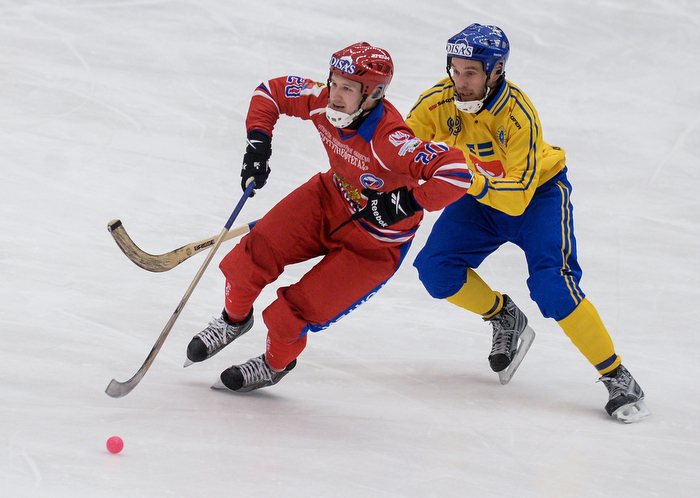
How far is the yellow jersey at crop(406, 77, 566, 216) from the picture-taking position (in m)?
3.38

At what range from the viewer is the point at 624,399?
3.47 meters

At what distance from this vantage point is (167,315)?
3975 millimetres

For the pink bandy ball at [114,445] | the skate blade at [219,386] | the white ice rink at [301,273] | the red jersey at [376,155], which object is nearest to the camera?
the pink bandy ball at [114,445]

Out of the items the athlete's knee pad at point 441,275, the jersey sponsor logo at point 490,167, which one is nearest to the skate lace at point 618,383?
the athlete's knee pad at point 441,275

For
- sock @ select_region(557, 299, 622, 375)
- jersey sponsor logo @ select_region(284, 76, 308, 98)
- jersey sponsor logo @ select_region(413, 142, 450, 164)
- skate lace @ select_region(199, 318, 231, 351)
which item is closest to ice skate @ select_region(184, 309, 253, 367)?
skate lace @ select_region(199, 318, 231, 351)

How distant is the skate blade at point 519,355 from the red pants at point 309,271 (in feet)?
2.86

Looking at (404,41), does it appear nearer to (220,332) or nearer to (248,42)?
(248,42)

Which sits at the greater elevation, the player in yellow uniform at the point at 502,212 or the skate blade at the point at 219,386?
the player in yellow uniform at the point at 502,212

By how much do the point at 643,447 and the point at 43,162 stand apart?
13.1ft

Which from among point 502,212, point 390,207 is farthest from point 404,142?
point 502,212

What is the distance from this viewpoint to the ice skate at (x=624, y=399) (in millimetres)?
3467

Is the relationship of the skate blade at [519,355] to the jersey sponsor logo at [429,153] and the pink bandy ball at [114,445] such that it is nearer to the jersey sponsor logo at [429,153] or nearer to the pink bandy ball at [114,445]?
the jersey sponsor logo at [429,153]

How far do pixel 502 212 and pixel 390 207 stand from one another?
0.86 m

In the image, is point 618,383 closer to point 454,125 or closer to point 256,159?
point 454,125
